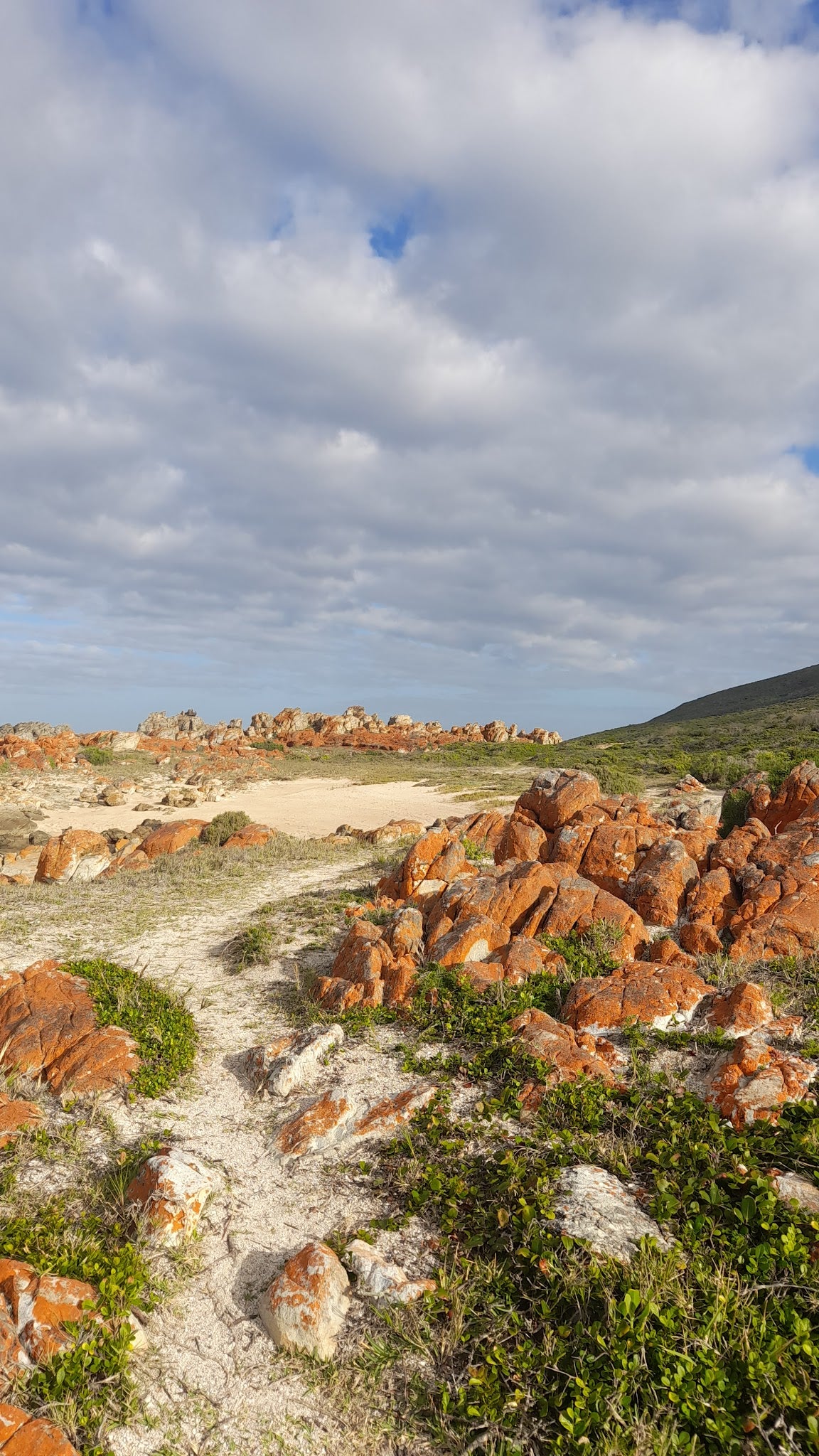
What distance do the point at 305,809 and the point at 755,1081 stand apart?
2927cm

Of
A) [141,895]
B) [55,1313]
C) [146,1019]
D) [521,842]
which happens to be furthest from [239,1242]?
[141,895]

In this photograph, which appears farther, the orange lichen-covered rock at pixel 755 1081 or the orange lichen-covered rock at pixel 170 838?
the orange lichen-covered rock at pixel 170 838

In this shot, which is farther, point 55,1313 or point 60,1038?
point 60,1038

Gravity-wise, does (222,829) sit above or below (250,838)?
above

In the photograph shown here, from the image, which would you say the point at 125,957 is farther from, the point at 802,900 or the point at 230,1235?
the point at 802,900

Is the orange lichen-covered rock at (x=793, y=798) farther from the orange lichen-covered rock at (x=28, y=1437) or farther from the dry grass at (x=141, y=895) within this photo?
the orange lichen-covered rock at (x=28, y=1437)

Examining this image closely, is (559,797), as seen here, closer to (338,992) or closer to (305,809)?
(338,992)

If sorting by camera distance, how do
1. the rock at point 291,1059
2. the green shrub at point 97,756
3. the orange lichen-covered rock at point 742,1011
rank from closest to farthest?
the orange lichen-covered rock at point 742,1011 → the rock at point 291,1059 → the green shrub at point 97,756

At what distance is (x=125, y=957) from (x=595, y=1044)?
30.3 ft

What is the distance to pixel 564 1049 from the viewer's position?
26.2 ft

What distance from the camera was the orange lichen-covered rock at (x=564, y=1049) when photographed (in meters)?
7.64

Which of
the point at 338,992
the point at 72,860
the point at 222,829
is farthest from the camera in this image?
the point at 222,829

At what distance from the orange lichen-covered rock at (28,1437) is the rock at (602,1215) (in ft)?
12.1

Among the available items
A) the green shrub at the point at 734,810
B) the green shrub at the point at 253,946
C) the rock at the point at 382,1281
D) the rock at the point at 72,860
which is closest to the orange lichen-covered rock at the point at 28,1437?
the rock at the point at 382,1281
